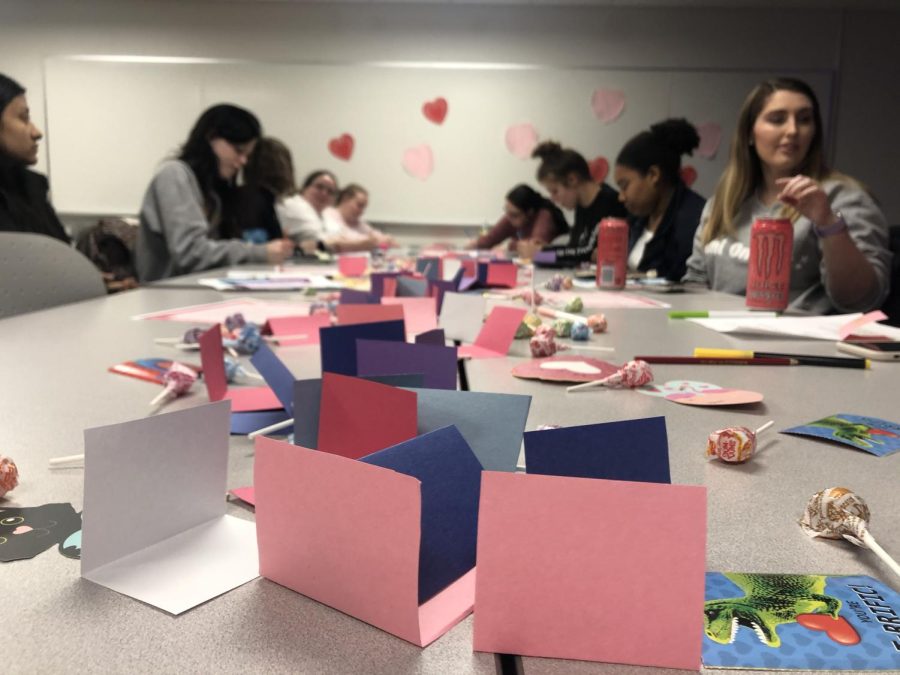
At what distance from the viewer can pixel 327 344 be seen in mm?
586

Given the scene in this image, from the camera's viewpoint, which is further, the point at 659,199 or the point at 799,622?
the point at 659,199

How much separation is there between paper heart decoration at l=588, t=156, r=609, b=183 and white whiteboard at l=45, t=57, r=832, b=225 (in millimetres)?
32

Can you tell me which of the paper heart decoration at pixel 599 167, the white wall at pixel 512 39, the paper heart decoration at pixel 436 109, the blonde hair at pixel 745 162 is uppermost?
the white wall at pixel 512 39

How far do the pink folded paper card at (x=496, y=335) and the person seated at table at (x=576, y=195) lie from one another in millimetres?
1893

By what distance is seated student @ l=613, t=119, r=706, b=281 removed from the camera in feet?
7.65

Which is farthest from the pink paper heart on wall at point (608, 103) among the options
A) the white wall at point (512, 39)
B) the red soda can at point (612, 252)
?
the red soda can at point (612, 252)

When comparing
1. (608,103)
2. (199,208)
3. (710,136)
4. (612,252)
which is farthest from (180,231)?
(710,136)

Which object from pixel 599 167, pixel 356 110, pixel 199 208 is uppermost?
pixel 356 110

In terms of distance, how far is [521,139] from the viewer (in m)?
4.50

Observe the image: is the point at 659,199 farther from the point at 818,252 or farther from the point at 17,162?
the point at 17,162

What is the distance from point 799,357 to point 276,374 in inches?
24.8

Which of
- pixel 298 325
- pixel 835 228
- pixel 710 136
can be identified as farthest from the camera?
pixel 710 136

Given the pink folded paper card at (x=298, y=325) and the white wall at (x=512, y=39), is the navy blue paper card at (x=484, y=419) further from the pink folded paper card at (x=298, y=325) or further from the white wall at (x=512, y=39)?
the white wall at (x=512, y=39)

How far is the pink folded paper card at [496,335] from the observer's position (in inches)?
35.3
